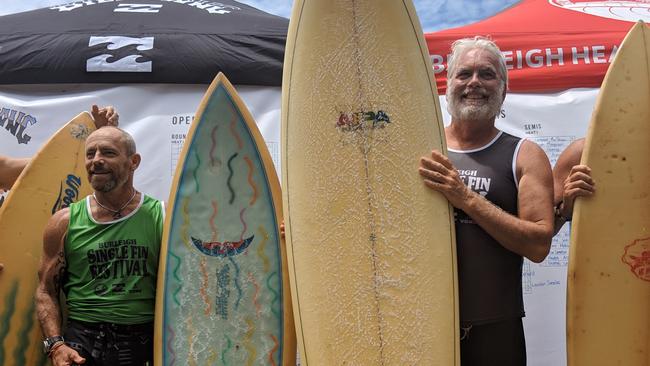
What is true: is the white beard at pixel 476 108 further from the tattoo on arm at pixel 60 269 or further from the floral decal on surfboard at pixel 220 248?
the tattoo on arm at pixel 60 269

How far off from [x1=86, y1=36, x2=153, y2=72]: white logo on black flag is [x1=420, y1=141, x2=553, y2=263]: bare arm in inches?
78.3

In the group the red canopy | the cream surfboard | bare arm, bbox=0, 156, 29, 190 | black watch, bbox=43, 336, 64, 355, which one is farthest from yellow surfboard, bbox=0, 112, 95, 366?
the red canopy

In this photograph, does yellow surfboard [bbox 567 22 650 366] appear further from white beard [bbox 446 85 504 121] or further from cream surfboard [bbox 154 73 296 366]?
cream surfboard [bbox 154 73 296 366]

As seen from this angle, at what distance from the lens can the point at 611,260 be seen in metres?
1.94

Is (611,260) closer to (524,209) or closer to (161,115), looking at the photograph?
(524,209)

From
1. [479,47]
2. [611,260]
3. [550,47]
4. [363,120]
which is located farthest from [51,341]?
[550,47]

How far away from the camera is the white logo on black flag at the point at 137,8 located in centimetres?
340

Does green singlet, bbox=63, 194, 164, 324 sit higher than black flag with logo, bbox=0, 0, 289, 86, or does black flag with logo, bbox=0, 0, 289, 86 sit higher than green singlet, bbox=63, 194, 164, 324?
black flag with logo, bbox=0, 0, 289, 86

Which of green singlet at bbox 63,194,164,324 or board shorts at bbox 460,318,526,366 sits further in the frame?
green singlet at bbox 63,194,164,324

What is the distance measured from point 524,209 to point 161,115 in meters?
2.09

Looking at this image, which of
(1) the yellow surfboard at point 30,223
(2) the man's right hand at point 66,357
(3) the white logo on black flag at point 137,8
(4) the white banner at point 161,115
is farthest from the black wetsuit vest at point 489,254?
(3) the white logo on black flag at point 137,8

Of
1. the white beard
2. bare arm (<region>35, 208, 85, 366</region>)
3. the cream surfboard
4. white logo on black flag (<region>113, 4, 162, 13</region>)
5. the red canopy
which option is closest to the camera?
the white beard

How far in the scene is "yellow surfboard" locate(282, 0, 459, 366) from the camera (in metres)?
1.91

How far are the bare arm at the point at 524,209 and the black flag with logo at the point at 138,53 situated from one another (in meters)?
1.67
